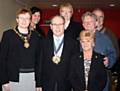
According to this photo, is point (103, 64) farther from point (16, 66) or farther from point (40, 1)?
point (40, 1)

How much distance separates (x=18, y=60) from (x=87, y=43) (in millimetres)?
733

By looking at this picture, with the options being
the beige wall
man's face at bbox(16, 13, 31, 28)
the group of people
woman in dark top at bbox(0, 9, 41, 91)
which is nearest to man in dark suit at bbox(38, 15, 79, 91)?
the group of people

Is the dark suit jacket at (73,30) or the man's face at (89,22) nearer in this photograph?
the man's face at (89,22)

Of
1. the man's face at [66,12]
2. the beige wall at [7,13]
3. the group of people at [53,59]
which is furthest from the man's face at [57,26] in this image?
the beige wall at [7,13]

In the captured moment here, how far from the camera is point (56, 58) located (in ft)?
11.4

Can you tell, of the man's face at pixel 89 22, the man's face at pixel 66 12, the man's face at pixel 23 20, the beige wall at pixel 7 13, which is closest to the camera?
the man's face at pixel 23 20

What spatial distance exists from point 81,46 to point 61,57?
0.25 m

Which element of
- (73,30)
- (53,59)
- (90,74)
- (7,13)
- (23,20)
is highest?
(7,13)

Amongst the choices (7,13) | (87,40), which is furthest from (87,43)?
(7,13)

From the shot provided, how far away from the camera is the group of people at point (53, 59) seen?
11.1 ft

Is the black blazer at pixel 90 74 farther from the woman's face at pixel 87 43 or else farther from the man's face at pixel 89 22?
the man's face at pixel 89 22

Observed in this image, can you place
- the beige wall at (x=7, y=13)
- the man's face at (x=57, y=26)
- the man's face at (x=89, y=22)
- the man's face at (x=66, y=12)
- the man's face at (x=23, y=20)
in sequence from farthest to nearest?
the beige wall at (x=7, y=13)
the man's face at (x=66, y=12)
the man's face at (x=89, y=22)
the man's face at (x=57, y=26)
the man's face at (x=23, y=20)

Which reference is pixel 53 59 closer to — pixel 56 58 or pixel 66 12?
pixel 56 58

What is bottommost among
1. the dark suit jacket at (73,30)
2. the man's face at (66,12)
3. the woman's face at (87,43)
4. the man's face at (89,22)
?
the woman's face at (87,43)
